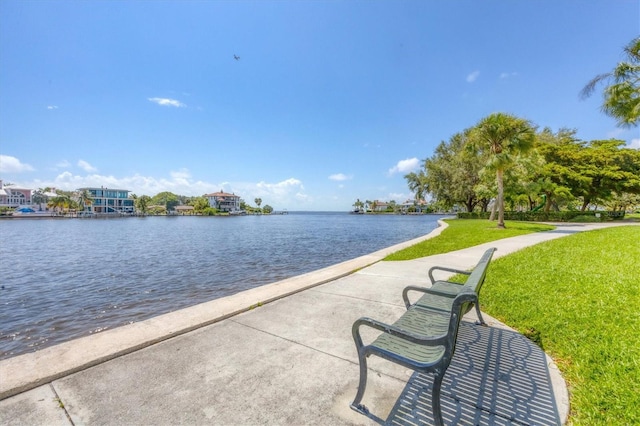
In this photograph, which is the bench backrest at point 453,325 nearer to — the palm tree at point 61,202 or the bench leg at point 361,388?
the bench leg at point 361,388

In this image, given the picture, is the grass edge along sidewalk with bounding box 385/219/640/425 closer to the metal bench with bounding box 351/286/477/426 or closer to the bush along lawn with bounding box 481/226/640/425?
the bush along lawn with bounding box 481/226/640/425

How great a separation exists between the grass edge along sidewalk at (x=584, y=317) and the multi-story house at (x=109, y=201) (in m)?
120

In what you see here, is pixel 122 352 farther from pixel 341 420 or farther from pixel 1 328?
pixel 1 328

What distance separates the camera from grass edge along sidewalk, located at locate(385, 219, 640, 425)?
2.29m

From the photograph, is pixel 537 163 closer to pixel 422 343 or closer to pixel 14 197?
pixel 422 343

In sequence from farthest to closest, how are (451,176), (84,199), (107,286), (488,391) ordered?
1. (84,199)
2. (451,176)
3. (107,286)
4. (488,391)

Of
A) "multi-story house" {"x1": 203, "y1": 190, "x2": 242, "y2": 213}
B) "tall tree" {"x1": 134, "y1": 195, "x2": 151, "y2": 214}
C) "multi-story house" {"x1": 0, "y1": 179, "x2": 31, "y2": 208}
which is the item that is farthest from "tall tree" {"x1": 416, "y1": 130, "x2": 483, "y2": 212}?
"multi-story house" {"x1": 0, "y1": 179, "x2": 31, "y2": 208}

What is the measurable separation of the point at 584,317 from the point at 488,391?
97.2 inches

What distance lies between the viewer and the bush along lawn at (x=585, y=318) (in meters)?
2.29

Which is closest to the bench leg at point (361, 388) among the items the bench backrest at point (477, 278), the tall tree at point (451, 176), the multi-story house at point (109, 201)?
the bench backrest at point (477, 278)

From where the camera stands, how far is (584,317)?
149 inches

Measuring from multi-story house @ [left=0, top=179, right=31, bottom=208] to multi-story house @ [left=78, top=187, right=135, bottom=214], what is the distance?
3369 centimetres

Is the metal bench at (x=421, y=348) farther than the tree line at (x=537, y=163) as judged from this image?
No

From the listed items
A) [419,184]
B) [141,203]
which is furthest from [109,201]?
[419,184]
